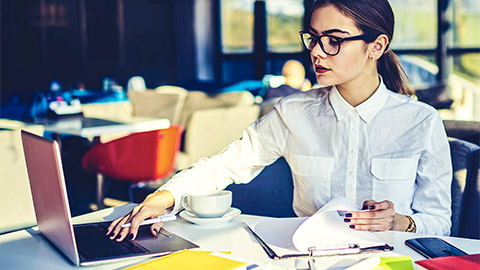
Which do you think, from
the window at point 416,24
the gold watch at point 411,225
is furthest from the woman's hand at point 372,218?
the window at point 416,24

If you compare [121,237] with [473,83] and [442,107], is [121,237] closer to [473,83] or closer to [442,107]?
[442,107]

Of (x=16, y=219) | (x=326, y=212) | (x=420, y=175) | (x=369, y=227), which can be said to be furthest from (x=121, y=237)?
(x=16, y=219)

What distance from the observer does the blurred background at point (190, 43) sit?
26.8 ft

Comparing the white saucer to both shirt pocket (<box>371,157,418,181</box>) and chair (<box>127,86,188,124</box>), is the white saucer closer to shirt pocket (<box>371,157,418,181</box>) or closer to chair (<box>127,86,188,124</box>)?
shirt pocket (<box>371,157,418,181</box>)

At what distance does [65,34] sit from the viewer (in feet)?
32.5

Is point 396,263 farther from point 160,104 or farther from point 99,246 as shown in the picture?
point 160,104

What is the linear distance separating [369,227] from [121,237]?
0.57 meters

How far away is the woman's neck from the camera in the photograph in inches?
68.0

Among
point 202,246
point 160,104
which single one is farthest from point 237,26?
point 202,246

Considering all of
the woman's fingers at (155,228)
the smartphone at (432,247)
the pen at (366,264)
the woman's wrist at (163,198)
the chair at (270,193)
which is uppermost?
the woman's wrist at (163,198)

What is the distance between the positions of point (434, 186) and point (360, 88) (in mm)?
366

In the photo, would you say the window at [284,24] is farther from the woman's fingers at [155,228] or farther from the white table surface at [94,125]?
the woman's fingers at [155,228]

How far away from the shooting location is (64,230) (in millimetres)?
1144

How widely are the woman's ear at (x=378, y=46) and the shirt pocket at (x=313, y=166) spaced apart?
1.11ft
